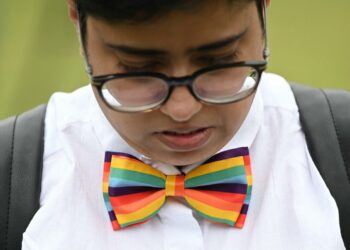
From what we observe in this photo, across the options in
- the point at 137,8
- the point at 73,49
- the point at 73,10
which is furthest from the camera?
the point at 73,49

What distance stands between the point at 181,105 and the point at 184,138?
0.06 m

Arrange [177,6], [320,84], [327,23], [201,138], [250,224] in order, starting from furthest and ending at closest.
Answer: [327,23], [320,84], [250,224], [201,138], [177,6]

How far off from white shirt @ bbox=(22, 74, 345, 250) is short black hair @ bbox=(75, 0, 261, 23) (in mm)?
277

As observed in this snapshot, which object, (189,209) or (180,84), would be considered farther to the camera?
(189,209)

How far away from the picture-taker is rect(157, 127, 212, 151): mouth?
0.92 m

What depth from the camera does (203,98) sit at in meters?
0.89

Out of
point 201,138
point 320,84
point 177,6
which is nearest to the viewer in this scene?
point 177,6

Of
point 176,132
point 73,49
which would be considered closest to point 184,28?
point 176,132

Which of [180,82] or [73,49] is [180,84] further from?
[73,49]

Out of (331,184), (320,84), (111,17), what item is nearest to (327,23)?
(320,84)

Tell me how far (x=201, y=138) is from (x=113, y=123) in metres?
0.13

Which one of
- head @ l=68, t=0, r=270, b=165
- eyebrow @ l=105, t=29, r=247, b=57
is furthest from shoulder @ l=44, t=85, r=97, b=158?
eyebrow @ l=105, t=29, r=247, b=57

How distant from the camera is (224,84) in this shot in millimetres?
906

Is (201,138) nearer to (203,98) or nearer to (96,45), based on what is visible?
(203,98)
